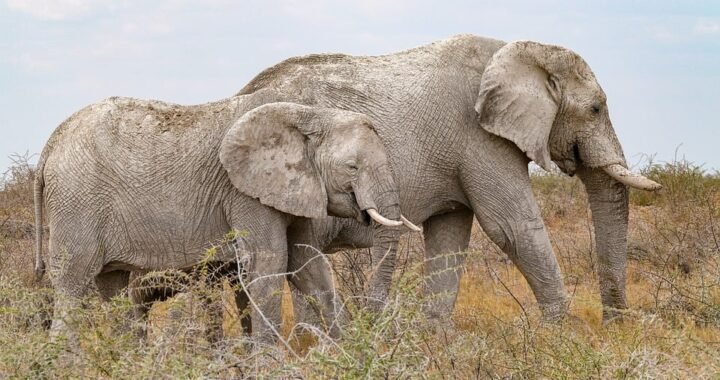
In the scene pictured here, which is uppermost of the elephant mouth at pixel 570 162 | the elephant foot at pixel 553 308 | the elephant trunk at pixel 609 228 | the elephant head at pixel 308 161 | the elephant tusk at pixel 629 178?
the elephant head at pixel 308 161

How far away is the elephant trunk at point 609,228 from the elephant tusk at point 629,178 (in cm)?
18

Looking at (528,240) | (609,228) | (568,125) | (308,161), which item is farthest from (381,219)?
(609,228)

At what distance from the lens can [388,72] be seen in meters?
8.25

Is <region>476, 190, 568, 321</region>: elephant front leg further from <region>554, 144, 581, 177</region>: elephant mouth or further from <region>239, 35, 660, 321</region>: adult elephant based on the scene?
<region>554, 144, 581, 177</region>: elephant mouth

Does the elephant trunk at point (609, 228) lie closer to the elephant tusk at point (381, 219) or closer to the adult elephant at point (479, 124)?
the adult elephant at point (479, 124)

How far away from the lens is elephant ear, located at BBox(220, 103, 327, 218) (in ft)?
23.5

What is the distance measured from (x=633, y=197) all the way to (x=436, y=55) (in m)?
7.02

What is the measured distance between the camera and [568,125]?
8.62 metres

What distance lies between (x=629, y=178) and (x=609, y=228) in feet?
1.67

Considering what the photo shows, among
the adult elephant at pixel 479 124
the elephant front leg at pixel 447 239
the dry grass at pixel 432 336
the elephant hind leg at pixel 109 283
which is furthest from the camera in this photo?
the elephant front leg at pixel 447 239

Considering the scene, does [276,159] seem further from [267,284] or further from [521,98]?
[521,98]

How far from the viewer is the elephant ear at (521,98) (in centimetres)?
822

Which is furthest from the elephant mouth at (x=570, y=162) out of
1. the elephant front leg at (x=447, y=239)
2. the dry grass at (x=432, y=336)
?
the dry grass at (x=432, y=336)

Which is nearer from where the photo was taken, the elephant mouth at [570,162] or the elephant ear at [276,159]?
the elephant ear at [276,159]
